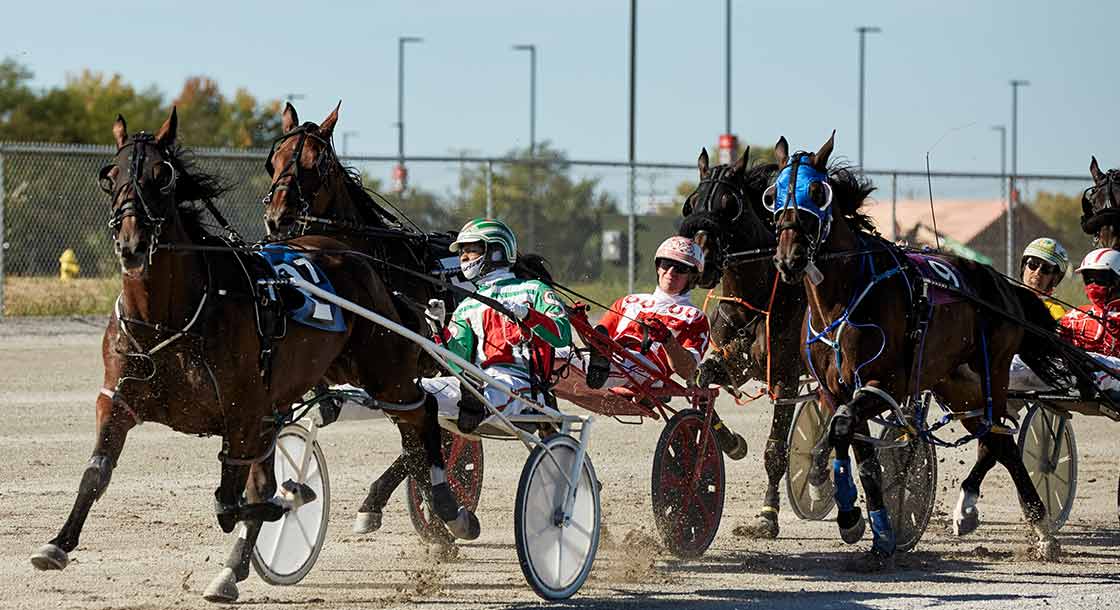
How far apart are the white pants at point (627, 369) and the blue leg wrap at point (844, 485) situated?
0.99 m

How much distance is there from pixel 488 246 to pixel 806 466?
2.54 m

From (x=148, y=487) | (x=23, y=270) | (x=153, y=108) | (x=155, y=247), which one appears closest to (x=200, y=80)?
(x=153, y=108)

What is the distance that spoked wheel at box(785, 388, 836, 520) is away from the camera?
29.2ft

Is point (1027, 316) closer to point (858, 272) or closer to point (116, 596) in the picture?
point (858, 272)

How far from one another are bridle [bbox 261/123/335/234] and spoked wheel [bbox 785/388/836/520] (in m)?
2.69

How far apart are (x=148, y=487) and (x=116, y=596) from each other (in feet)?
9.24

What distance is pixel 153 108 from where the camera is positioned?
4594cm

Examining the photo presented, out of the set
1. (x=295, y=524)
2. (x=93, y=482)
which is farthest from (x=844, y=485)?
(x=93, y=482)

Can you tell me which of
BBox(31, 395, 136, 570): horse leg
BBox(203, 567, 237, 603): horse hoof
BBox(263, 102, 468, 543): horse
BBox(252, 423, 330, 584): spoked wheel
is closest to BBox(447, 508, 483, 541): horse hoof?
BBox(252, 423, 330, 584): spoked wheel

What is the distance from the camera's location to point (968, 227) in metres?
37.2

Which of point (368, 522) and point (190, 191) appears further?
point (368, 522)

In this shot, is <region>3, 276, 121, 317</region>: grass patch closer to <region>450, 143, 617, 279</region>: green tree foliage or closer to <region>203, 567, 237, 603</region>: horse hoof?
<region>450, 143, 617, 279</region>: green tree foliage

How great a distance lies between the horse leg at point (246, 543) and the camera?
20.2 ft

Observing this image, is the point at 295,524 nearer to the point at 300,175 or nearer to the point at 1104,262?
the point at 300,175
